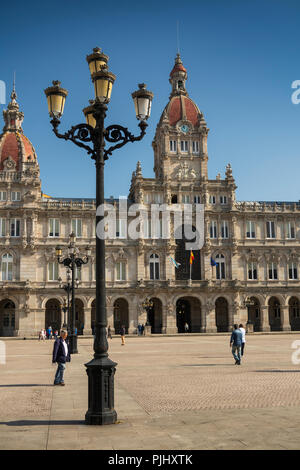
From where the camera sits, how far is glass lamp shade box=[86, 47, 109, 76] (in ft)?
41.9

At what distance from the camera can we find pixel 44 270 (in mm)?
63406

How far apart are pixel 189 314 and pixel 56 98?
5851 centimetres

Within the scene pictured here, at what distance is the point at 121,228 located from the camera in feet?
217

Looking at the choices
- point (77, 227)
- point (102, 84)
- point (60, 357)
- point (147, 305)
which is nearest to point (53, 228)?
point (77, 227)

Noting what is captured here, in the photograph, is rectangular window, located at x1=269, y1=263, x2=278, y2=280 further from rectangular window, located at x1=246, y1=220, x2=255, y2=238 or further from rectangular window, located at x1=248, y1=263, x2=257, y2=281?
rectangular window, located at x1=246, y1=220, x2=255, y2=238

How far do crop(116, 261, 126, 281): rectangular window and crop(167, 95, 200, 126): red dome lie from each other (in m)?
22.1

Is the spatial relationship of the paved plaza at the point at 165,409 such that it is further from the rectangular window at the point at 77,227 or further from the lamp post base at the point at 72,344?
the rectangular window at the point at 77,227

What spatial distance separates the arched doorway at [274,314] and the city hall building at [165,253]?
148 millimetres

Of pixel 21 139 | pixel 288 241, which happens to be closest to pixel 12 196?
pixel 21 139

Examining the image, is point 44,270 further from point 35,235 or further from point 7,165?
point 7,165

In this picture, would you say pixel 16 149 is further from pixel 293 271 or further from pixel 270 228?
pixel 293 271

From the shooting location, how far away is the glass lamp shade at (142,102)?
12.9 meters

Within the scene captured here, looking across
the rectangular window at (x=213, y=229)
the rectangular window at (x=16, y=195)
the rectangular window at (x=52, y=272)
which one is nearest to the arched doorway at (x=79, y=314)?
the rectangular window at (x=52, y=272)

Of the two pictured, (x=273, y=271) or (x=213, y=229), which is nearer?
(x=213, y=229)
